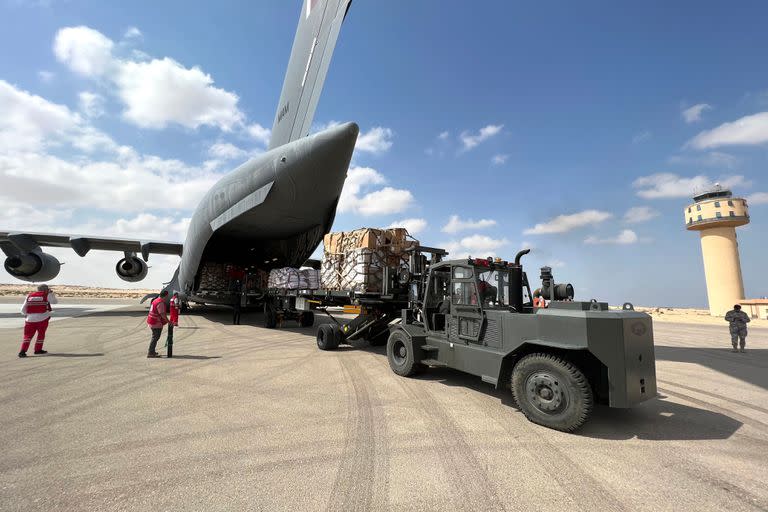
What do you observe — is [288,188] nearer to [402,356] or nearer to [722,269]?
[402,356]

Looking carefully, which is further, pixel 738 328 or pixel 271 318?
pixel 271 318

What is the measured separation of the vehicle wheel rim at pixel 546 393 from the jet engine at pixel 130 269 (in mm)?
26108

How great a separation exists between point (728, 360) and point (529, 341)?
28.0 feet

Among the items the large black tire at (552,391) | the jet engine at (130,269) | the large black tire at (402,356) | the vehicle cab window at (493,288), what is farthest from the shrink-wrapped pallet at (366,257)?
the jet engine at (130,269)

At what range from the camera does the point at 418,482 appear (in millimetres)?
2943

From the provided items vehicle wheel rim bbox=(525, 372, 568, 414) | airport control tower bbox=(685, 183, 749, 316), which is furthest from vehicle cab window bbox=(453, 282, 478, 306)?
airport control tower bbox=(685, 183, 749, 316)

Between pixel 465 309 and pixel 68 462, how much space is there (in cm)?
513

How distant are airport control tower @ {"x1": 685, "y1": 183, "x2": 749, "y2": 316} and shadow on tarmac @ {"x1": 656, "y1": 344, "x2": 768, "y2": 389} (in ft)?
73.0

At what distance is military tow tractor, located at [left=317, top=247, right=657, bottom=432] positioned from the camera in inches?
159

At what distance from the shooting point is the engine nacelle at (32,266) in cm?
1867

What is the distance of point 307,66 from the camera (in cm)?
1180

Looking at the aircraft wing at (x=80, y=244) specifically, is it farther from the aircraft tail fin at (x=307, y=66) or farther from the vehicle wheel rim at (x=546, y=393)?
the vehicle wheel rim at (x=546, y=393)

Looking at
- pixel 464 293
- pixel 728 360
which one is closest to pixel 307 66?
pixel 464 293

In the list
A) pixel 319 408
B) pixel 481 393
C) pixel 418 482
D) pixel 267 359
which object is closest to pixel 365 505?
pixel 418 482
